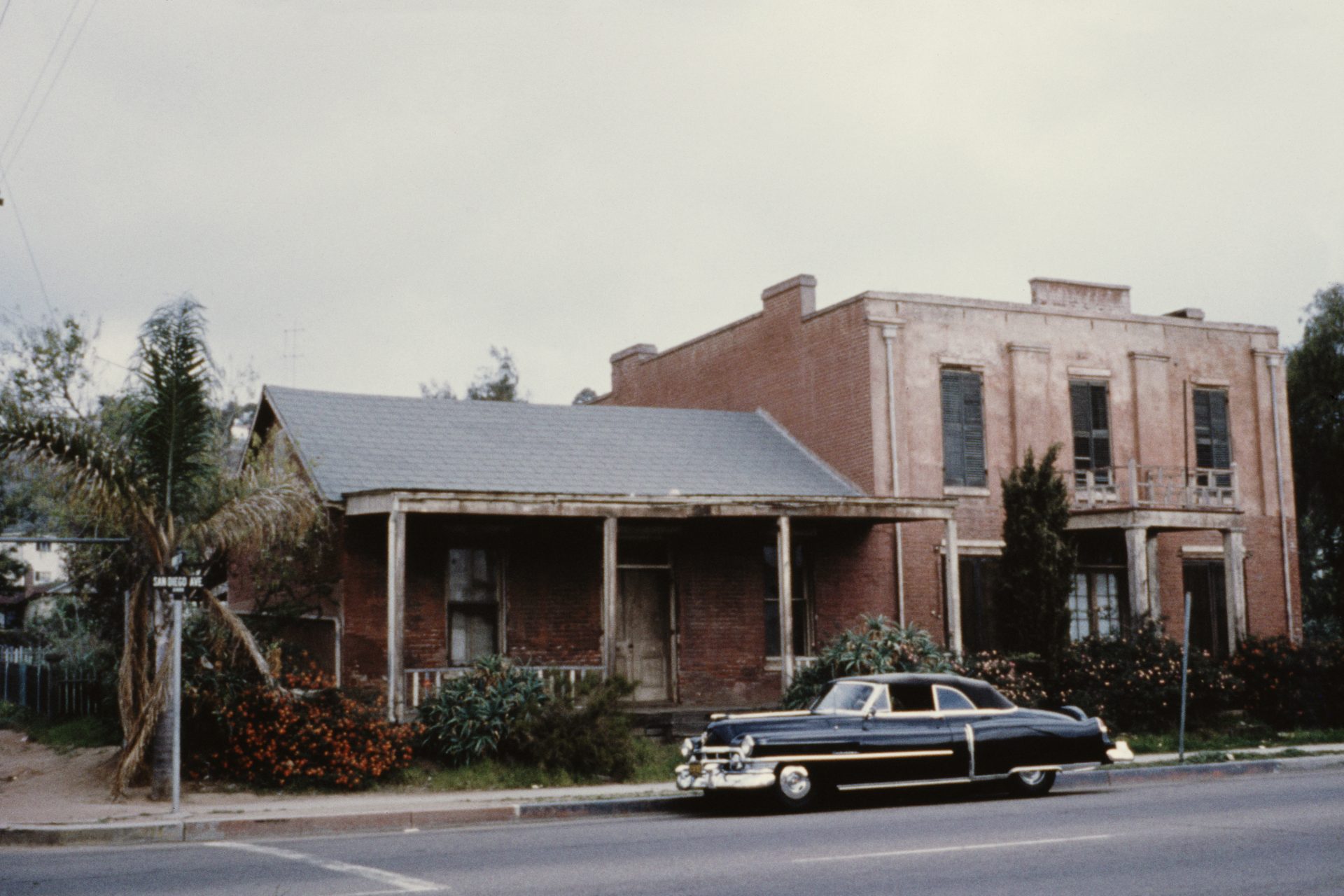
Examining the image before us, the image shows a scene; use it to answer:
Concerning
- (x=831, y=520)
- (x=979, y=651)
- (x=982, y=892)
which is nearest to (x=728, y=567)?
(x=831, y=520)

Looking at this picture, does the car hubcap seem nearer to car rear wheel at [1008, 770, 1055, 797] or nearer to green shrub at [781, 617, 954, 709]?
car rear wheel at [1008, 770, 1055, 797]

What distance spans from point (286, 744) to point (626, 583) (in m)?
7.46

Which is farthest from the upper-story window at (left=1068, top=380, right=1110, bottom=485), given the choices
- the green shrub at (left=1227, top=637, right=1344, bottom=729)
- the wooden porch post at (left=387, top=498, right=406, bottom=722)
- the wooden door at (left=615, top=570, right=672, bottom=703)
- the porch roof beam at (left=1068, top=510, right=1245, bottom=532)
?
the wooden porch post at (left=387, top=498, right=406, bottom=722)

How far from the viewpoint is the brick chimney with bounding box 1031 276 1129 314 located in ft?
88.1

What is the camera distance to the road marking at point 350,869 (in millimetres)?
9234

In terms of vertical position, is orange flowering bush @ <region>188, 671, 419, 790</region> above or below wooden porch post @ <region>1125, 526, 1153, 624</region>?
below

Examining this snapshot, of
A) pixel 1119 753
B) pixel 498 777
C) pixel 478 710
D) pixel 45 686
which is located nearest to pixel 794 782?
pixel 1119 753

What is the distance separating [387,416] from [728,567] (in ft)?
19.6

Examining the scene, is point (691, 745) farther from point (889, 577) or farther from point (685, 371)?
point (685, 371)

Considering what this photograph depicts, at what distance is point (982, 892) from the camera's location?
876 centimetres

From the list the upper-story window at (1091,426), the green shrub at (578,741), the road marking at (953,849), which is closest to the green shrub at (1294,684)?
the upper-story window at (1091,426)

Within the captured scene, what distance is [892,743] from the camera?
1438 centimetres

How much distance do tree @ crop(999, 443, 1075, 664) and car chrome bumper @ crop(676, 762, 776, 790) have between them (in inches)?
365

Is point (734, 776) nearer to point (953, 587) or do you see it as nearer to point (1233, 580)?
point (953, 587)
